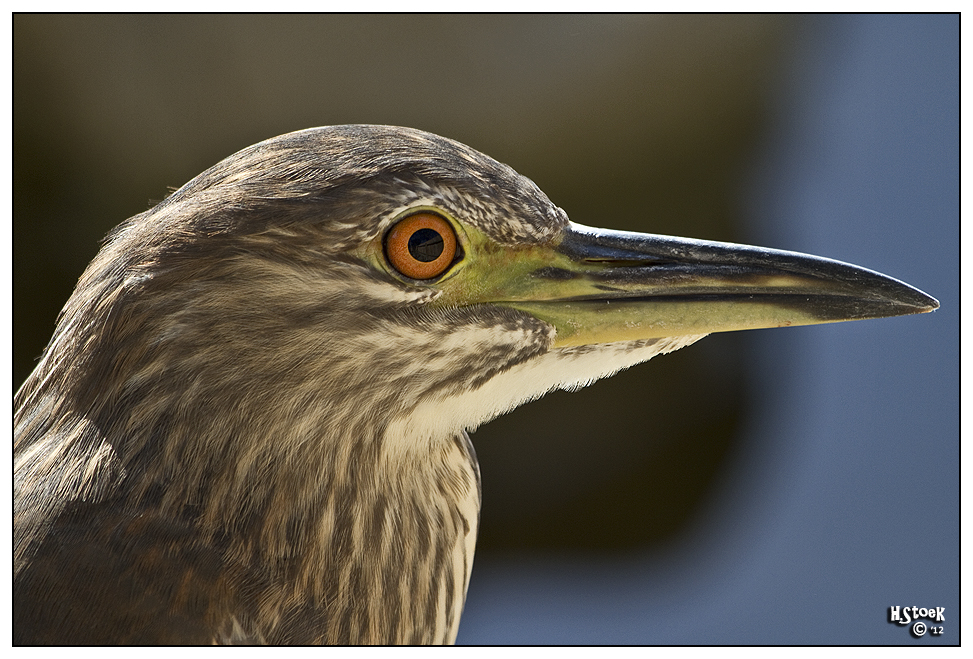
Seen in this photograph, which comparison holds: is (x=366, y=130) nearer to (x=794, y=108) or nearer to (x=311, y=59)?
(x=311, y=59)

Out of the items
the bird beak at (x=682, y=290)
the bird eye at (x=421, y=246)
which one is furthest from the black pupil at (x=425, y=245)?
the bird beak at (x=682, y=290)

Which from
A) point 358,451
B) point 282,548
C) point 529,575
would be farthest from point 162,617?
point 529,575

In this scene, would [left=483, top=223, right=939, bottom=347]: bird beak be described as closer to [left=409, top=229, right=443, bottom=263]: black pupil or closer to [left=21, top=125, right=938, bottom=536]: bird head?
[left=21, top=125, right=938, bottom=536]: bird head

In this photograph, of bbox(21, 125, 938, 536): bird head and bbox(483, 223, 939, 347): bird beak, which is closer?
bbox(21, 125, 938, 536): bird head

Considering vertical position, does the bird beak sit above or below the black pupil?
below

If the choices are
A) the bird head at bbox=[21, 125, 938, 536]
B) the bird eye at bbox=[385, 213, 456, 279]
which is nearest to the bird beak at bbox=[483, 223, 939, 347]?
the bird head at bbox=[21, 125, 938, 536]

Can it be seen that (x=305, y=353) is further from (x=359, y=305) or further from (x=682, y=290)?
(x=682, y=290)

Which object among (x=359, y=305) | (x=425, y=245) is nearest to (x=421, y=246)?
(x=425, y=245)

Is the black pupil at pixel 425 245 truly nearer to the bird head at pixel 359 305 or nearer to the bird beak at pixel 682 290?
the bird head at pixel 359 305
